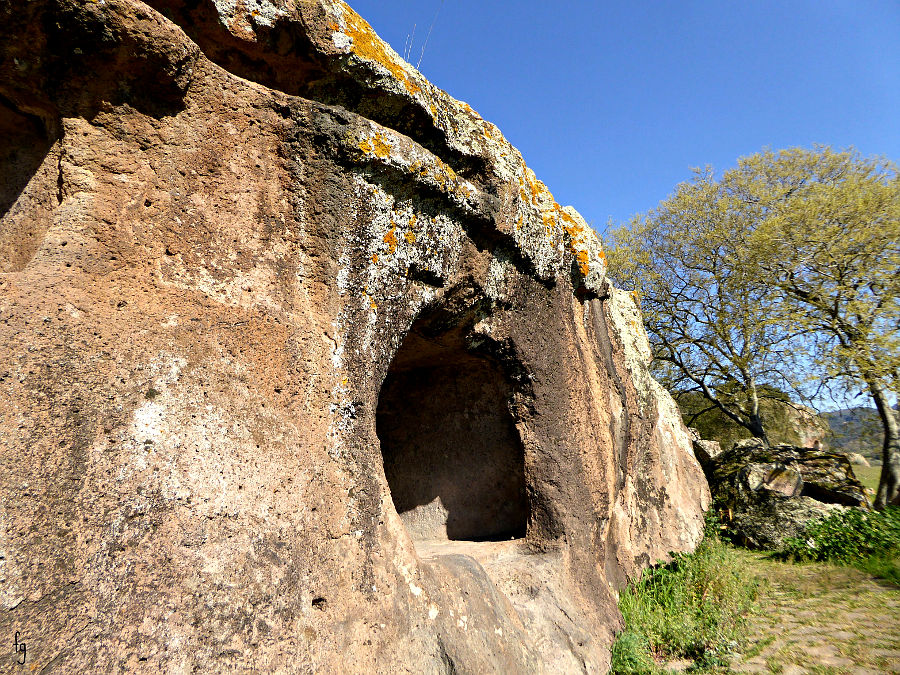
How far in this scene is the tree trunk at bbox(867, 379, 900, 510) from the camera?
919 centimetres

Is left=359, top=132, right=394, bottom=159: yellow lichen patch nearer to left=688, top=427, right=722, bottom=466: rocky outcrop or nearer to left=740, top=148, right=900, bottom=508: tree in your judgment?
left=688, top=427, right=722, bottom=466: rocky outcrop

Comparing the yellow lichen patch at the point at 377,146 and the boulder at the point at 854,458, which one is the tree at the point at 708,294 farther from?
the yellow lichen patch at the point at 377,146

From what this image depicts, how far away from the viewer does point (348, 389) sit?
2.45m

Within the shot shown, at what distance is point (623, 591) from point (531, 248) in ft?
8.96

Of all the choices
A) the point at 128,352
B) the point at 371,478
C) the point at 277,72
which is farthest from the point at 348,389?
the point at 277,72

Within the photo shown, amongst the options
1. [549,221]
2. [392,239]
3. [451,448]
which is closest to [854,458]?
[451,448]

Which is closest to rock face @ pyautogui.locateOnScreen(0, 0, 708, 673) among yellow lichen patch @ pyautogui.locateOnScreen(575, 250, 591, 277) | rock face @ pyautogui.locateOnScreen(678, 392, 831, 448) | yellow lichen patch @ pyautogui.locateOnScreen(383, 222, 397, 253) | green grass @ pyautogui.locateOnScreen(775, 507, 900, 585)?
yellow lichen patch @ pyautogui.locateOnScreen(383, 222, 397, 253)

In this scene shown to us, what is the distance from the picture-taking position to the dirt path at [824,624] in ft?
11.1

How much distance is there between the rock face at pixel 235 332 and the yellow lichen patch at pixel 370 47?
0.7 inches

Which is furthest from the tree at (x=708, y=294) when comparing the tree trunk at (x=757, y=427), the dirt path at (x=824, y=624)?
→ the dirt path at (x=824, y=624)

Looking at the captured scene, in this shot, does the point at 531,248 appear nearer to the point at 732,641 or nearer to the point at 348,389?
the point at 348,389

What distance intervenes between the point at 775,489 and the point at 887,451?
412 cm

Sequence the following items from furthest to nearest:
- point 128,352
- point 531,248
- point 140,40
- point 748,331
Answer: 1. point 748,331
2. point 531,248
3. point 140,40
4. point 128,352

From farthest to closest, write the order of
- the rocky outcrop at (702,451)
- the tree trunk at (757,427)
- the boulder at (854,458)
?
1. the tree trunk at (757,427)
2. the boulder at (854,458)
3. the rocky outcrop at (702,451)
